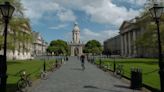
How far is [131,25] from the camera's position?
424 feet

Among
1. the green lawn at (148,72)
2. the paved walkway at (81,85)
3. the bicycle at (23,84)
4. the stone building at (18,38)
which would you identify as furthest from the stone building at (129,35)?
the bicycle at (23,84)

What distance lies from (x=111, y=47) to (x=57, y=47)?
36744 mm

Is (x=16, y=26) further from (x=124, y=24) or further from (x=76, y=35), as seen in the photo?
(x=76, y=35)

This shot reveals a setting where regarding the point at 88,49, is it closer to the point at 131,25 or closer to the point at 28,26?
the point at 131,25

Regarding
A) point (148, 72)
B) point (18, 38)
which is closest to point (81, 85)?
point (148, 72)

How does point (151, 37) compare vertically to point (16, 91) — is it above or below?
above

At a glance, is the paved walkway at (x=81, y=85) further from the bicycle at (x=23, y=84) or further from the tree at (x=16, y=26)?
the tree at (x=16, y=26)

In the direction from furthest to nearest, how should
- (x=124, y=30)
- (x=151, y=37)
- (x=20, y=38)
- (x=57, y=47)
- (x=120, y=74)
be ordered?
1. (x=57, y=47)
2. (x=124, y=30)
3. (x=151, y=37)
4. (x=20, y=38)
5. (x=120, y=74)

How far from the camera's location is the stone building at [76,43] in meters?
193

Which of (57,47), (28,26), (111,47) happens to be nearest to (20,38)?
(28,26)

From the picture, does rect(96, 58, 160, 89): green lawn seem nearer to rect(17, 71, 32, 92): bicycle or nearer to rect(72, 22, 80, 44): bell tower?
rect(17, 71, 32, 92): bicycle

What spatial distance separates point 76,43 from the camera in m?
195

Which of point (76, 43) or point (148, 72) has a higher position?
point (76, 43)

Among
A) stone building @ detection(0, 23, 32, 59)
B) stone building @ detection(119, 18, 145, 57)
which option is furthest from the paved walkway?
stone building @ detection(119, 18, 145, 57)
